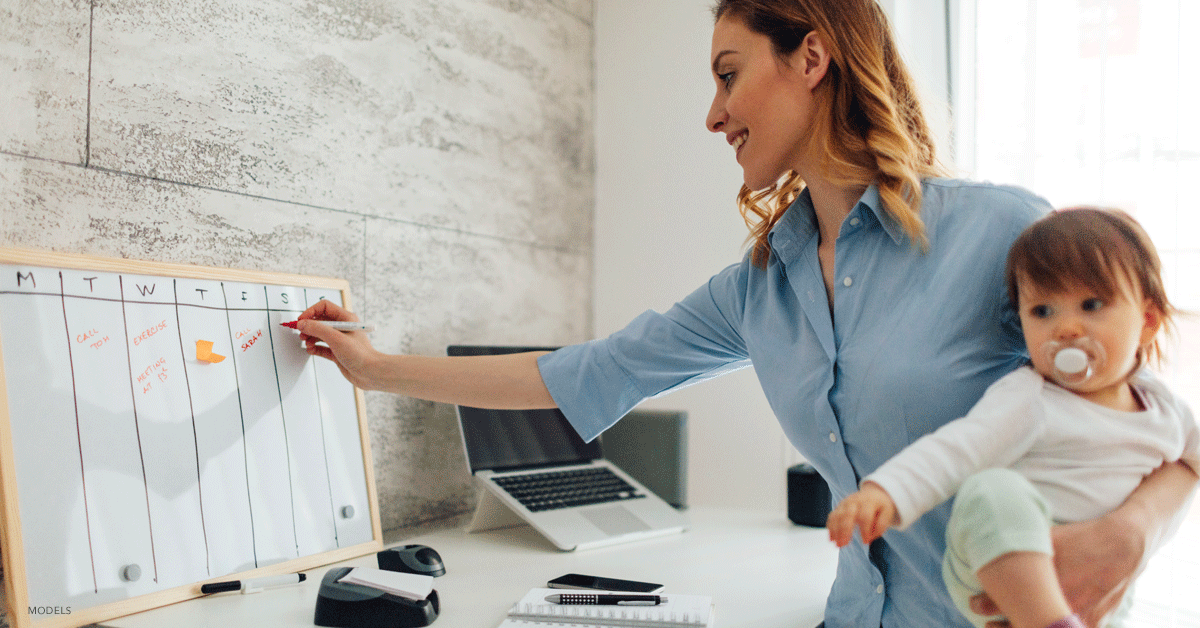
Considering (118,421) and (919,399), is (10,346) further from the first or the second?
(919,399)

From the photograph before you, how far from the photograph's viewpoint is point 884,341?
2.97 feet

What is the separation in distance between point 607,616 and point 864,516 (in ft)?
1.54

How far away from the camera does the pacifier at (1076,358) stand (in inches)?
28.7

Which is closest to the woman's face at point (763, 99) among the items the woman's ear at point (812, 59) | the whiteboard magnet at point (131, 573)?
the woman's ear at point (812, 59)

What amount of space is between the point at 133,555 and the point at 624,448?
3.45 ft

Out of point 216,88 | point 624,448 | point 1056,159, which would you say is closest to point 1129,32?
point 1056,159

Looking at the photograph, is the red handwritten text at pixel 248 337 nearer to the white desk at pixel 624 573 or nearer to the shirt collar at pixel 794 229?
the white desk at pixel 624 573

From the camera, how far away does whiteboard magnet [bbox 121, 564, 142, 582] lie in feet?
3.32

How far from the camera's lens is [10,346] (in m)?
0.96

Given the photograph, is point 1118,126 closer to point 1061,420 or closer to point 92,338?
point 1061,420

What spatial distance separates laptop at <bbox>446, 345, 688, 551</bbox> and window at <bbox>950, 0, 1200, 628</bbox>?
927mm

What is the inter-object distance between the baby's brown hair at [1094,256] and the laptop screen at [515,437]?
1.09 metres

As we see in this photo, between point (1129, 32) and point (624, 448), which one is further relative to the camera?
point (624, 448)

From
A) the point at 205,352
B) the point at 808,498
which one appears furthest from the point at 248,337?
the point at 808,498
